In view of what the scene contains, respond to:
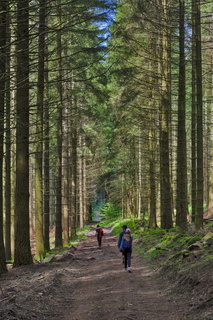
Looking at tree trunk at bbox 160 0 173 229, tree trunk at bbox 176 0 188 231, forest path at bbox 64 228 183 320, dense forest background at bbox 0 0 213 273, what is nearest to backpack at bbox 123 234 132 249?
forest path at bbox 64 228 183 320

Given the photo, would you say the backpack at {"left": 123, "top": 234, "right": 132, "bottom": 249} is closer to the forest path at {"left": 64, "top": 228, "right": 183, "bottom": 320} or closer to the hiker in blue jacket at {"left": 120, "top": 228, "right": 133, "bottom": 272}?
the hiker in blue jacket at {"left": 120, "top": 228, "right": 133, "bottom": 272}

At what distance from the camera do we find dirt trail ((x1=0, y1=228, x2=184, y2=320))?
21.7 ft

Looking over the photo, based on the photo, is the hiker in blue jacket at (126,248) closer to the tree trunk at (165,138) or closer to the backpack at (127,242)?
the backpack at (127,242)

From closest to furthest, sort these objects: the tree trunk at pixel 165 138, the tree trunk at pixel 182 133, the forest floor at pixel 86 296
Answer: the forest floor at pixel 86 296, the tree trunk at pixel 182 133, the tree trunk at pixel 165 138

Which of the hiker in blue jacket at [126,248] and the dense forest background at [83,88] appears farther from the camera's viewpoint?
the hiker in blue jacket at [126,248]

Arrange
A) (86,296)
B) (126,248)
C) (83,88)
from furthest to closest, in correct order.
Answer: (83,88)
(126,248)
(86,296)

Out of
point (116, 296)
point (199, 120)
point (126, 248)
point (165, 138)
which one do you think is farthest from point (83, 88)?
point (116, 296)

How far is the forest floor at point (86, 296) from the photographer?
661cm

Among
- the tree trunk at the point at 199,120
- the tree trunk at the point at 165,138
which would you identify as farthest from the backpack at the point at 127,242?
the tree trunk at the point at 165,138

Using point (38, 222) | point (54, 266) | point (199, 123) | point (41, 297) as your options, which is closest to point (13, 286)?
point (41, 297)

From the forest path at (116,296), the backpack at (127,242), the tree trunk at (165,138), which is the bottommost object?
the forest path at (116,296)

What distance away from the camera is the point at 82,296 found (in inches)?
340

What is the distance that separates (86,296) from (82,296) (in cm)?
12

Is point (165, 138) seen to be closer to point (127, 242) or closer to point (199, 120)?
point (199, 120)
